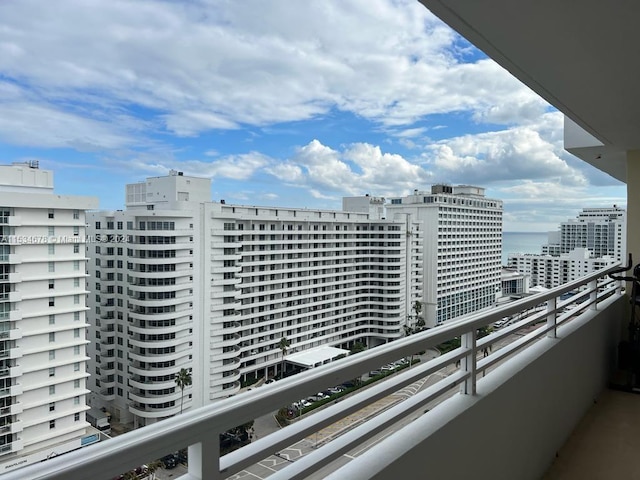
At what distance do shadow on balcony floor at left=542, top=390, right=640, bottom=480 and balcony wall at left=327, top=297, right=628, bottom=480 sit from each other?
0.06m

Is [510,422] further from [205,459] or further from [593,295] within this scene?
[593,295]

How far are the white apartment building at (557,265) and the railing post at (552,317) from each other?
174 cm

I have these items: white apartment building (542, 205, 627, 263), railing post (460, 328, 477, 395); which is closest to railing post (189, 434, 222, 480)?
railing post (460, 328, 477, 395)

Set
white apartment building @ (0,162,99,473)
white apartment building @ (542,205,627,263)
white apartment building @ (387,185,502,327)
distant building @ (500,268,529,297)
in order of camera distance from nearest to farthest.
Result: white apartment building @ (0,162,99,473)
distant building @ (500,268,529,297)
white apartment building @ (542,205,627,263)
white apartment building @ (387,185,502,327)

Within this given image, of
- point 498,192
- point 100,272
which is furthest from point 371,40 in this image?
point 100,272

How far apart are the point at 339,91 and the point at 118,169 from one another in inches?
202

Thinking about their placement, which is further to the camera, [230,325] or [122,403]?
[230,325]

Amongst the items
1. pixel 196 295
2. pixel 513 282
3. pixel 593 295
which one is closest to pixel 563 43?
pixel 196 295

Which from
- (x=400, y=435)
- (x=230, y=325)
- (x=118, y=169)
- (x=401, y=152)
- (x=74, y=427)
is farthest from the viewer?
(x=401, y=152)

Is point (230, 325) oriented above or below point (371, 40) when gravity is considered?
below

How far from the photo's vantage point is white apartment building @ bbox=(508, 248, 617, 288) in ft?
14.0

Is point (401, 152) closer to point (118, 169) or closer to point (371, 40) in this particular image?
point (371, 40)

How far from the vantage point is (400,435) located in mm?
1226

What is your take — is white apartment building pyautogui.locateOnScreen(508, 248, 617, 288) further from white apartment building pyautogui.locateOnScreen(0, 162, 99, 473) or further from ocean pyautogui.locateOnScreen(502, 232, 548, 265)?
white apartment building pyautogui.locateOnScreen(0, 162, 99, 473)
